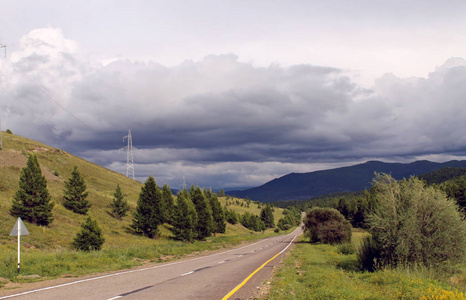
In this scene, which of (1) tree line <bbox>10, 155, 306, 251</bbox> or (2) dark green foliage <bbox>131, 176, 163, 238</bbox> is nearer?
(1) tree line <bbox>10, 155, 306, 251</bbox>

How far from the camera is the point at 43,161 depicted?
255 ft

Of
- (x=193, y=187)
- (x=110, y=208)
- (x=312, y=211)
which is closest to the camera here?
(x=312, y=211)

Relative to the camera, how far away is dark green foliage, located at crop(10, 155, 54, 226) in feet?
119

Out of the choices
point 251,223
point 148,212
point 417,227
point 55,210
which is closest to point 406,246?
point 417,227

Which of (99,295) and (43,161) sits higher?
(43,161)

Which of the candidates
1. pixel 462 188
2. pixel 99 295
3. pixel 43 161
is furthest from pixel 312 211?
pixel 43 161

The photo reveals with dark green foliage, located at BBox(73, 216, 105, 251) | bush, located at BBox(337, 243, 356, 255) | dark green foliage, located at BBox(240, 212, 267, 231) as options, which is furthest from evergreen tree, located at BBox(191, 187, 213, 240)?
dark green foliage, located at BBox(240, 212, 267, 231)

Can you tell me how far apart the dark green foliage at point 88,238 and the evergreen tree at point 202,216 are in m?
29.7

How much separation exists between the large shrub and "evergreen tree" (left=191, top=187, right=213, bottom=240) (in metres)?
45.1

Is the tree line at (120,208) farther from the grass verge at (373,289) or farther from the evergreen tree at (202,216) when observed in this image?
the grass verge at (373,289)

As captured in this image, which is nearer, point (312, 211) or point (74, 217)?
point (74, 217)

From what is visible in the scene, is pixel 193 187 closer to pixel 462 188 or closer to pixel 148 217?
pixel 148 217

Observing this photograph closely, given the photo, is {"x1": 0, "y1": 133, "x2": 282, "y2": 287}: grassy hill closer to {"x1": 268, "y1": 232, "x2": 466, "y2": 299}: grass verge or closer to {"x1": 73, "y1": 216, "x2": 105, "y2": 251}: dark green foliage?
{"x1": 73, "y1": 216, "x2": 105, "y2": 251}: dark green foliage

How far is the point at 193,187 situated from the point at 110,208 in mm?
17463
